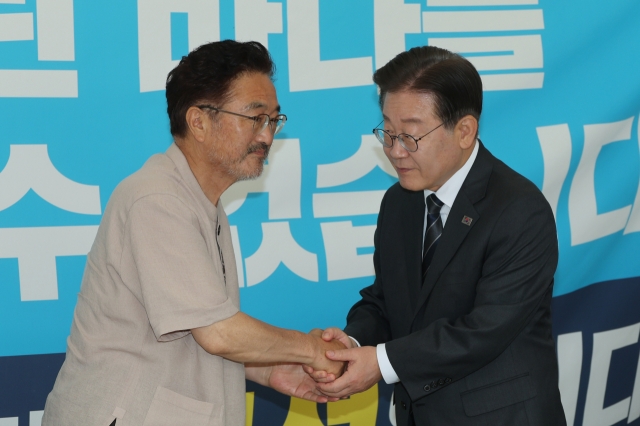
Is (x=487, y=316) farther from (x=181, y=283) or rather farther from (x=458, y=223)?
(x=181, y=283)

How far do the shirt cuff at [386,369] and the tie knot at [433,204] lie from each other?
41 centimetres

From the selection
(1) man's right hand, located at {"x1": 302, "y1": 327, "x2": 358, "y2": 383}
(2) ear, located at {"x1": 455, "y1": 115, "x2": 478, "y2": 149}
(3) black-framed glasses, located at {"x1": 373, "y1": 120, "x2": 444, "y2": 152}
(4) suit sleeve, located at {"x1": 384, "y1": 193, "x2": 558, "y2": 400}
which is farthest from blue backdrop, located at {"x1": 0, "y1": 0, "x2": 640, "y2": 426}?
(4) suit sleeve, located at {"x1": 384, "y1": 193, "x2": 558, "y2": 400}

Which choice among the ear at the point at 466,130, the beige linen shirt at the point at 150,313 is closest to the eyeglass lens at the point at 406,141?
the ear at the point at 466,130

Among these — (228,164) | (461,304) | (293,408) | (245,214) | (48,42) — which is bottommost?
(293,408)

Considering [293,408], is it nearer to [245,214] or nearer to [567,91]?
[245,214]

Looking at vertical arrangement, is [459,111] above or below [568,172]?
above

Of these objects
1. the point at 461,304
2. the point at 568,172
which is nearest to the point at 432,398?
the point at 461,304

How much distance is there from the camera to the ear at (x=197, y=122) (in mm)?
1887

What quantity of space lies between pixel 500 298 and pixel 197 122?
897 mm

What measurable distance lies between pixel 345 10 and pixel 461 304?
1.39 meters

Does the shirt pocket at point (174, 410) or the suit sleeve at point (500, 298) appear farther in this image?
the suit sleeve at point (500, 298)

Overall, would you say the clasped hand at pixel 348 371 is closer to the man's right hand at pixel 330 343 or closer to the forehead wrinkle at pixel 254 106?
the man's right hand at pixel 330 343

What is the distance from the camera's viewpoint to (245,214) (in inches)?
113

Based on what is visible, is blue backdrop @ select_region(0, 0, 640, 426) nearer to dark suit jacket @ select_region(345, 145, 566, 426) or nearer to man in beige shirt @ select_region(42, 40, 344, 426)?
man in beige shirt @ select_region(42, 40, 344, 426)
